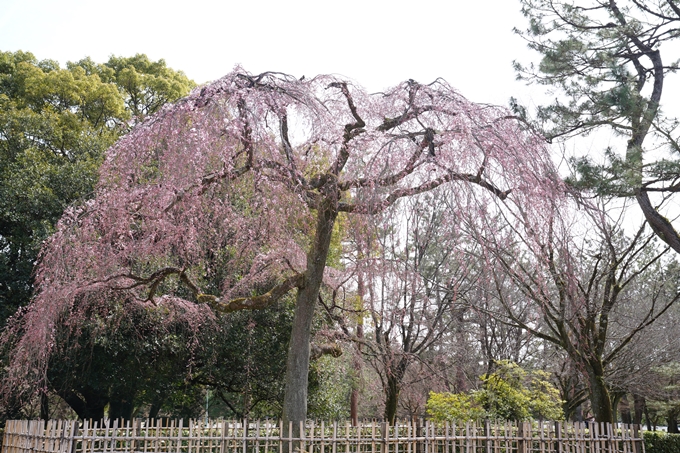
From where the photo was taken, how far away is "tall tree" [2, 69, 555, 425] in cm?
516

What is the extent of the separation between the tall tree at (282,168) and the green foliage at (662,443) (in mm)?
13208

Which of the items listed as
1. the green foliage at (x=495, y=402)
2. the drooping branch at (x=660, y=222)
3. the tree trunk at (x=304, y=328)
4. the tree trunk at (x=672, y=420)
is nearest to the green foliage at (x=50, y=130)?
the tree trunk at (x=304, y=328)

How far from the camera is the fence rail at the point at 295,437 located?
6094 mm

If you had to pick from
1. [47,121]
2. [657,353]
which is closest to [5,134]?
[47,121]

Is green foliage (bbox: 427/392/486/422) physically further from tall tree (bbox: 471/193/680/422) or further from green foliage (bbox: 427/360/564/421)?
tall tree (bbox: 471/193/680/422)

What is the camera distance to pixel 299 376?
665 cm

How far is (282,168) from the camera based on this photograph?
20.0 feet

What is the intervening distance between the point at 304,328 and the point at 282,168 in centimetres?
193

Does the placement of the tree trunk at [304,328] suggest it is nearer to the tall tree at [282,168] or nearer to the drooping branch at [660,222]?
the tall tree at [282,168]

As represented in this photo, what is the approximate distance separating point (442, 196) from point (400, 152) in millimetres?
1091

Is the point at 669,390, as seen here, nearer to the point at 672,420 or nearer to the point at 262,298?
the point at 672,420

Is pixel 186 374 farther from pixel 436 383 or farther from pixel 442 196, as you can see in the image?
pixel 442 196

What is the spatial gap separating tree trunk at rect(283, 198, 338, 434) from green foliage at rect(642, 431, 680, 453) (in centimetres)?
1303

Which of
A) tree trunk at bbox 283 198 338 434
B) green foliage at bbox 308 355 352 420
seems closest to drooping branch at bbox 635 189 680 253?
tree trunk at bbox 283 198 338 434
